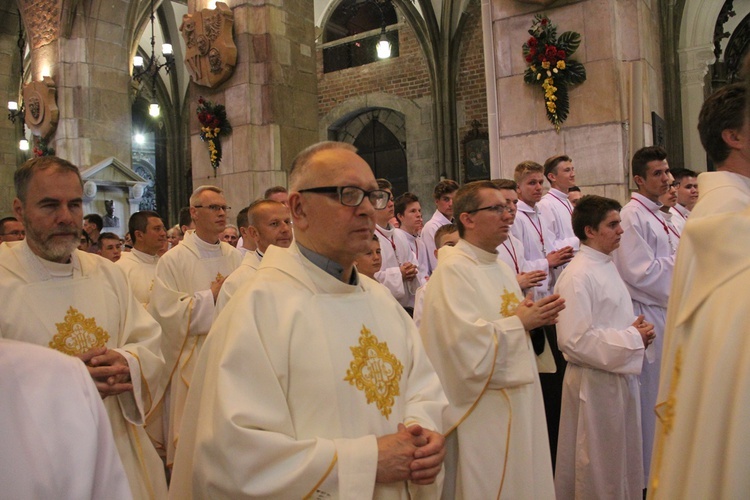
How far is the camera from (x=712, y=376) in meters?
1.50

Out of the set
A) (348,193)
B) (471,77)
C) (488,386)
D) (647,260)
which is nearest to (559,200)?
(647,260)

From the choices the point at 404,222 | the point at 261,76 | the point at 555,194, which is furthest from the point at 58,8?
the point at 555,194

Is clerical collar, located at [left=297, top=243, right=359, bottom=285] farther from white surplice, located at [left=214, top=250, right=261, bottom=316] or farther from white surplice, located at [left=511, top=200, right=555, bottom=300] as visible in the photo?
white surplice, located at [left=511, top=200, right=555, bottom=300]

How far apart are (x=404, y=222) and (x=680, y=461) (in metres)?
5.54

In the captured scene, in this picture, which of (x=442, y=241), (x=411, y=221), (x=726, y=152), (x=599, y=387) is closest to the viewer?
(x=726, y=152)

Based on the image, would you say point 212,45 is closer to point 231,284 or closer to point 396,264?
point 396,264

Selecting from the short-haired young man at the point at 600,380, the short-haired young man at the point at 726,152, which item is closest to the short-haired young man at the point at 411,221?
the short-haired young man at the point at 600,380

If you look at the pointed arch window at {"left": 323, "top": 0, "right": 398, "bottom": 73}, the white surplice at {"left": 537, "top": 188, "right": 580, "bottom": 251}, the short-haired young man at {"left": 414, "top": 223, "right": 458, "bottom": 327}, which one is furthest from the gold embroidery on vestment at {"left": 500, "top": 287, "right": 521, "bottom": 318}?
the pointed arch window at {"left": 323, "top": 0, "right": 398, "bottom": 73}

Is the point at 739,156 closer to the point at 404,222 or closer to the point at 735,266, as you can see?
the point at 735,266

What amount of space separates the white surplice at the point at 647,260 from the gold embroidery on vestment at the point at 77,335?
3.66 m

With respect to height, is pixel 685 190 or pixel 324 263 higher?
pixel 685 190

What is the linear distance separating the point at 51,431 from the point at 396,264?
5.64 metres

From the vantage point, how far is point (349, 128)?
18.8 metres

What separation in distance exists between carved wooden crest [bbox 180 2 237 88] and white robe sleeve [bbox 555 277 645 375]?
681cm
